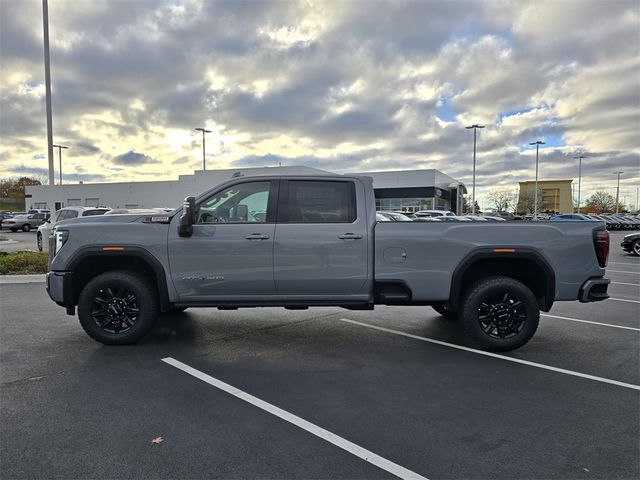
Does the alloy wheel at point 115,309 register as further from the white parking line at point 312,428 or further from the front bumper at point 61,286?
the white parking line at point 312,428

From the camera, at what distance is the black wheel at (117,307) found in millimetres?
5363

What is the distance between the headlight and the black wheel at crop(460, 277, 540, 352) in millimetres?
4768

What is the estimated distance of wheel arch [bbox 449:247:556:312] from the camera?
5.25 m

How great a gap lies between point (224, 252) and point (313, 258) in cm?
103

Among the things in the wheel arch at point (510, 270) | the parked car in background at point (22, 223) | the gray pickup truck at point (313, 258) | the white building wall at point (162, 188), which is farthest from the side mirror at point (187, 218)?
the white building wall at point (162, 188)

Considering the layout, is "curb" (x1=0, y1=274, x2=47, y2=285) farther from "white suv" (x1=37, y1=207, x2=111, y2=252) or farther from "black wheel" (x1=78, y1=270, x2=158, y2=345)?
"black wheel" (x1=78, y1=270, x2=158, y2=345)

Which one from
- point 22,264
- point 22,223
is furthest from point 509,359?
point 22,223

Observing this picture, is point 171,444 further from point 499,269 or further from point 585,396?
point 499,269

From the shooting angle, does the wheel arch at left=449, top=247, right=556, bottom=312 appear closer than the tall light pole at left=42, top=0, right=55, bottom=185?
Yes

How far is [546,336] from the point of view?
6160 millimetres

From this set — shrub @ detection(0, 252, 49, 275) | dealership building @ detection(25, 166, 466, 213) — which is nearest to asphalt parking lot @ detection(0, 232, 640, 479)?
shrub @ detection(0, 252, 49, 275)

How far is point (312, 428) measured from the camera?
3480 millimetres

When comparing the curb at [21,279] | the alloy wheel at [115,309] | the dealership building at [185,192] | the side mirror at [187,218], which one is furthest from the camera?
the dealership building at [185,192]

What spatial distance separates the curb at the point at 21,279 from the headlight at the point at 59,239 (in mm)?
6367
